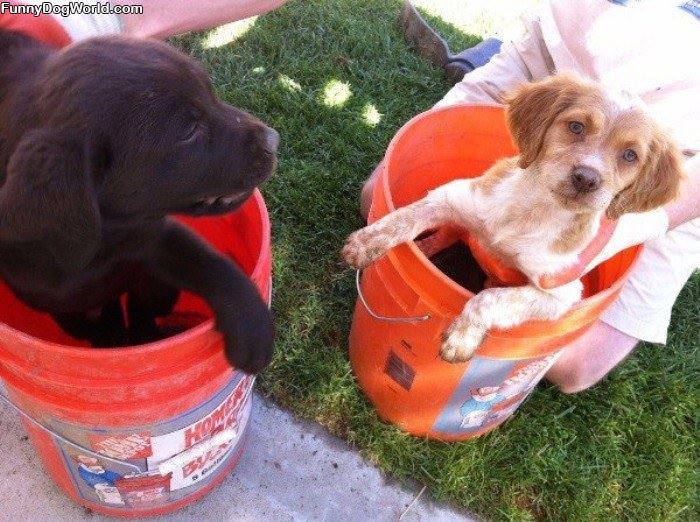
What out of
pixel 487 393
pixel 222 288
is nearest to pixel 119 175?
pixel 222 288

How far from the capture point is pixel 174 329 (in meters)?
2.21

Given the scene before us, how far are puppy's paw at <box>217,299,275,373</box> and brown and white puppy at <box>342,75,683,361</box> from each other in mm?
560

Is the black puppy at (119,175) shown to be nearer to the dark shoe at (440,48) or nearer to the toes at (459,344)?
the toes at (459,344)

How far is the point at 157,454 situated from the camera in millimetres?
1768

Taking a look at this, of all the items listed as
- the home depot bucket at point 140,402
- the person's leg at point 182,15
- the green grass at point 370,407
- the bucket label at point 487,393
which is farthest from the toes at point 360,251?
the person's leg at point 182,15

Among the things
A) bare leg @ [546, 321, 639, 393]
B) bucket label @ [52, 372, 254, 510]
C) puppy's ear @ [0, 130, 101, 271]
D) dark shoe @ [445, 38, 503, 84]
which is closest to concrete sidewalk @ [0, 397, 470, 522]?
bucket label @ [52, 372, 254, 510]

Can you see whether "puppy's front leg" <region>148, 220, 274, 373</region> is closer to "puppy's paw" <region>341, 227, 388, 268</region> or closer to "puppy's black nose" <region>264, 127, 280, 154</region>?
"puppy's black nose" <region>264, 127, 280, 154</region>

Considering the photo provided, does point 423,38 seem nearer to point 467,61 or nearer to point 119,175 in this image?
point 467,61

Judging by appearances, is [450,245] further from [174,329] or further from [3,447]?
[3,447]

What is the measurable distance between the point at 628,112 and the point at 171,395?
1438mm

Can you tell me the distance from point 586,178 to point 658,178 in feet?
0.78

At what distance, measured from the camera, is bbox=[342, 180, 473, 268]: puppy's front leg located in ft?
6.90

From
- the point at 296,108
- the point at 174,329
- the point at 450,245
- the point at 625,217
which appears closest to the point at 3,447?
the point at 174,329

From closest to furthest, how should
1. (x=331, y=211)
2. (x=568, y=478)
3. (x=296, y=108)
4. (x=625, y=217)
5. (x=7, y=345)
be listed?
1. (x=7, y=345)
2. (x=625, y=217)
3. (x=568, y=478)
4. (x=331, y=211)
5. (x=296, y=108)
